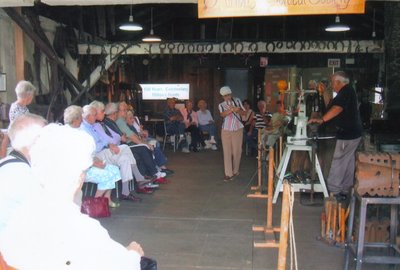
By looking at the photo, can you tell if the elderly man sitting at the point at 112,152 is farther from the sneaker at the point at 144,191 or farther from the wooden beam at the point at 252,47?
the wooden beam at the point at 252,47

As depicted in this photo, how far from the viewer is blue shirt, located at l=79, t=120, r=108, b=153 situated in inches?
214

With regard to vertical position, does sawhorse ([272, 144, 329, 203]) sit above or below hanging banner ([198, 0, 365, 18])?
below

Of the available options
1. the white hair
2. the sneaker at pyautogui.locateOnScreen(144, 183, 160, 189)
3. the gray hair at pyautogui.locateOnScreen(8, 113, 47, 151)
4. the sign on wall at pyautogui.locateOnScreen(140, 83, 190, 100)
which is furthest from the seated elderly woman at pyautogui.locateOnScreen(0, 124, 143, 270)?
the sign on wall at pyautogui.locateOnScreen(140, 83, 190, 100)

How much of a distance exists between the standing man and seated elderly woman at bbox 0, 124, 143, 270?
390 cm

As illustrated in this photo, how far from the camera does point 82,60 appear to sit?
9547mm

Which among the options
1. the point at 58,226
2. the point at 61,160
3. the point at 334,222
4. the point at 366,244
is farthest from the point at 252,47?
the point at 58,226

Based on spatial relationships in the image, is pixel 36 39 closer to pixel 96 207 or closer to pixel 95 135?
pixel 95 135

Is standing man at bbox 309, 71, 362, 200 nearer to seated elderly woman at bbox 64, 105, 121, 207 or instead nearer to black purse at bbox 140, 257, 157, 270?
seated elderly woman at bbox 64, 105, 121, 207

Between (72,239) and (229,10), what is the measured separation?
286 cm

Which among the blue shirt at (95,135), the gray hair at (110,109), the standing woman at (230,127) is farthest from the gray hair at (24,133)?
the standing woman at (230,127)

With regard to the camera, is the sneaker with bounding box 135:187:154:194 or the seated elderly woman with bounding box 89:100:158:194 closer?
the seated elderly woman with bounding box 89:100:158:194

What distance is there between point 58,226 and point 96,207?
3.32m

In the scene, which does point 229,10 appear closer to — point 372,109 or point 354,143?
point 354,143

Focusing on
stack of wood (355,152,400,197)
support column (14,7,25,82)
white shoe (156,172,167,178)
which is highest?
support column (14,7,25,82)
